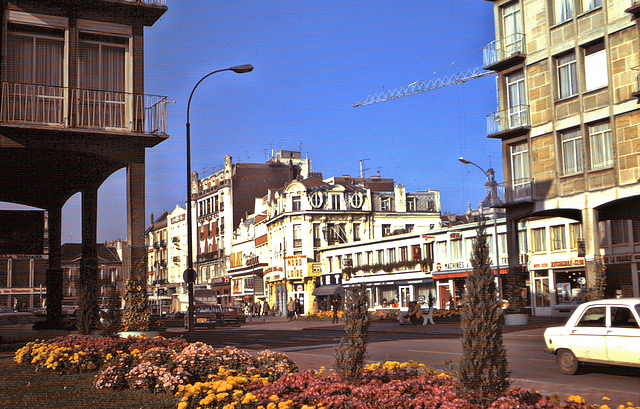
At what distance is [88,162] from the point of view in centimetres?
2161

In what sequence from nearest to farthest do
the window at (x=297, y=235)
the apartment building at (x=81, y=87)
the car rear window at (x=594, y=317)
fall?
the car rear window at (x=594, y=317) < the apartment building at (x=81, y=87) < the window at (x=297, y=235)

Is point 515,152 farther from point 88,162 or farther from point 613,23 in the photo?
point 88,162

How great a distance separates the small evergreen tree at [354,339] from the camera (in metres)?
8.75

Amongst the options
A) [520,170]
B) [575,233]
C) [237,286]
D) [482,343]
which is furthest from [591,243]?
[237,286]

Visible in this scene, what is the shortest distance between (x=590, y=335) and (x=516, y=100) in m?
21.5

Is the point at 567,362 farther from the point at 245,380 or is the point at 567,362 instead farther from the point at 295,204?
the point at 295,204

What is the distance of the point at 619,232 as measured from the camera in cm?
4428

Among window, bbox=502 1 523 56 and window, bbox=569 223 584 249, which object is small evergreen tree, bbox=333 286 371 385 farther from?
window, bbox=569 223 584 249

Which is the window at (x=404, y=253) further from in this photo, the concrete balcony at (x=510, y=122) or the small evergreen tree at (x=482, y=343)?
the small evergreen tree at (x=482, y=343)

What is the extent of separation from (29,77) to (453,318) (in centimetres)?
3294

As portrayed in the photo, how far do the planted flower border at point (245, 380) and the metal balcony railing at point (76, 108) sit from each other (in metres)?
6.28

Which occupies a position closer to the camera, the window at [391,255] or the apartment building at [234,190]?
the window at [391,255]

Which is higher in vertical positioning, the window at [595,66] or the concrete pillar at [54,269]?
the window at [595,66]

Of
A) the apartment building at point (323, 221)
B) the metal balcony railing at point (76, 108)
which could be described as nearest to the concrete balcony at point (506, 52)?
the metal balcony railing at point (76, 108)
